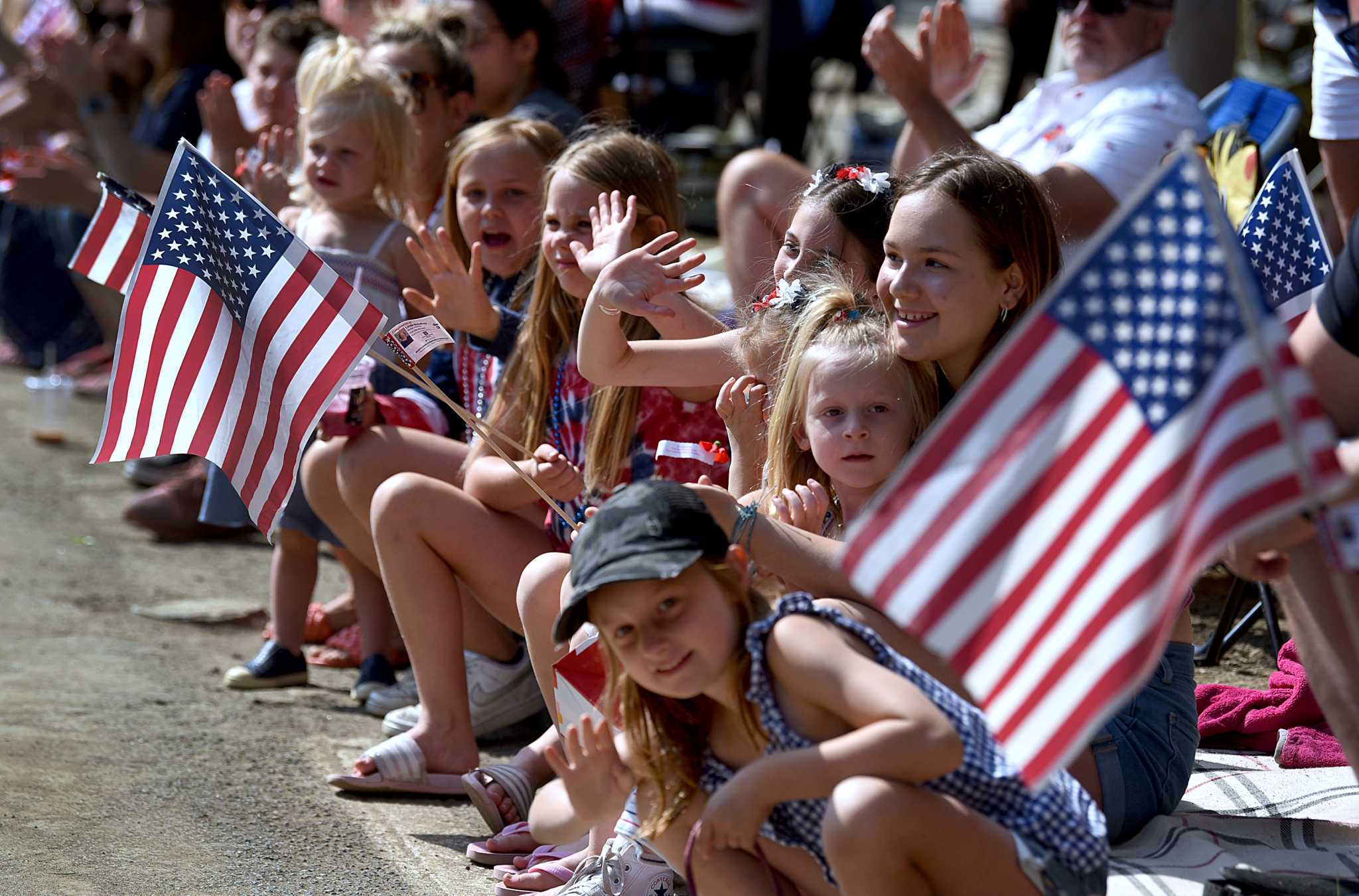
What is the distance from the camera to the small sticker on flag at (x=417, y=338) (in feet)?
11.4

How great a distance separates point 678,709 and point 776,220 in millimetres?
2117

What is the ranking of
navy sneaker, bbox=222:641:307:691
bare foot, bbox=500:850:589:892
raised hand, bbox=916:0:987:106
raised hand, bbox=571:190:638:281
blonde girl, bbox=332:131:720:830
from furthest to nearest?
1. raised hand, bbox=916:0:987:106
2. navy sneaker, bbox=222:641:307:691
3. blonde girl, bbox=332:131:720:830
4. raised hand, bbox=571:190:638:281
5. bare foot, bbox=500:850:589:892

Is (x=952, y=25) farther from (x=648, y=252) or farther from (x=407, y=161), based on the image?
(x=648, y=252)

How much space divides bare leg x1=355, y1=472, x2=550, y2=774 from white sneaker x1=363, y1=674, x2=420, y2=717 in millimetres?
587

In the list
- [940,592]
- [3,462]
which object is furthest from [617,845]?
[3,462]

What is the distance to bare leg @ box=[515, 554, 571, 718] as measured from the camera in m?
3.16

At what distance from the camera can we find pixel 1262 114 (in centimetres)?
503

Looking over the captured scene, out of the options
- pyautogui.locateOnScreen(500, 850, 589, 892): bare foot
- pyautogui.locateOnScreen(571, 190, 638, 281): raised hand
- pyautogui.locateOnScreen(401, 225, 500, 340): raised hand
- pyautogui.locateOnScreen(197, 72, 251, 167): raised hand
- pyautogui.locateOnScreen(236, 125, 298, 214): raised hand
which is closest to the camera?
pyautogui.locateOnScreen(500, 850, 589, 892): bare foot

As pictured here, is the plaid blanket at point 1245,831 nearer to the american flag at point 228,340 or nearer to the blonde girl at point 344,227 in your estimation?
the american flag at point 228,340

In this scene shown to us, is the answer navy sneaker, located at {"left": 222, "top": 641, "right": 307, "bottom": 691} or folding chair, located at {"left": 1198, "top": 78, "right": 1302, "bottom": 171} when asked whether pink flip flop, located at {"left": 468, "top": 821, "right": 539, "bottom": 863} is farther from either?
folding chair, located at {"left": 1198, "top": 78, "right": 1302, "bottom": 171}

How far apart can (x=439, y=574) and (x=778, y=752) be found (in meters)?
1.65

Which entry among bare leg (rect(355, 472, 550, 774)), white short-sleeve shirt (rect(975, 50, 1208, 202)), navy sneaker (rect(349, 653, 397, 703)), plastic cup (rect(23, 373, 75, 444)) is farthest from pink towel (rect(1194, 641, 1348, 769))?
plastic cup (rect(23, 373, 75, 444))

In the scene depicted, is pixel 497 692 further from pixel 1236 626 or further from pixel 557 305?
pixel 1236 626

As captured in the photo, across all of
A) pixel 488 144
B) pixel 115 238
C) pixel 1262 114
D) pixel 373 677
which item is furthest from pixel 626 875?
pixel 1262 114
